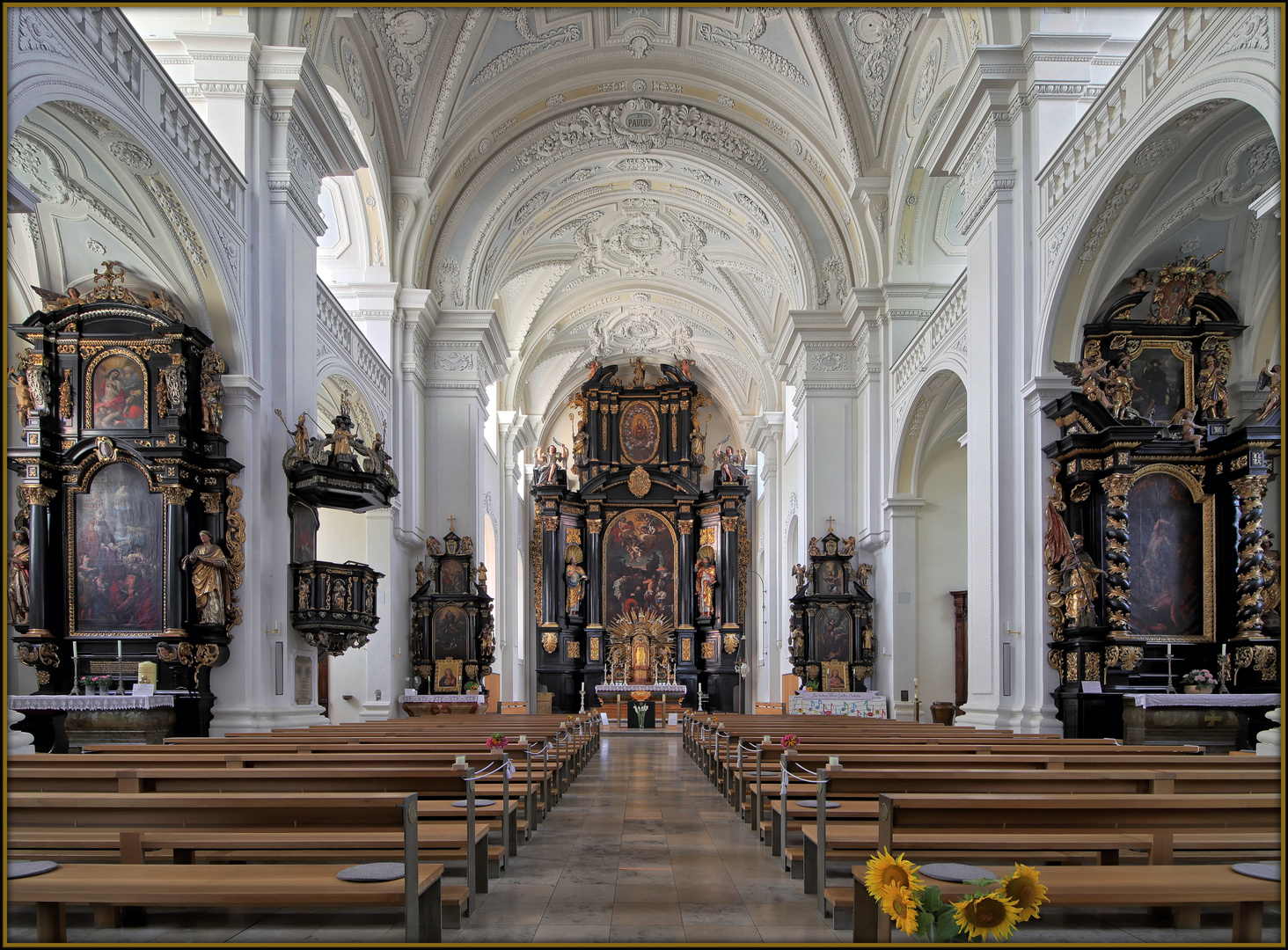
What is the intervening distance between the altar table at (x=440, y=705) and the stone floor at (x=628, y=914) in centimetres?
1080

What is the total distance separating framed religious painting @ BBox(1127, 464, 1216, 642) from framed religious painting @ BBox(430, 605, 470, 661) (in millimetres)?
11957

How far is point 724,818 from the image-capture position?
8180mm

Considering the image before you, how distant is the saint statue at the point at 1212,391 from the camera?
35.1ft

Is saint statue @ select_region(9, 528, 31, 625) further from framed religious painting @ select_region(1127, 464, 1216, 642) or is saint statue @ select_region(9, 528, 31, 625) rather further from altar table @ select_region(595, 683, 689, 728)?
altar table @ select_region(595, 683, 689, 728)

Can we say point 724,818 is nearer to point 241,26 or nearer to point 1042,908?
point 1042,908

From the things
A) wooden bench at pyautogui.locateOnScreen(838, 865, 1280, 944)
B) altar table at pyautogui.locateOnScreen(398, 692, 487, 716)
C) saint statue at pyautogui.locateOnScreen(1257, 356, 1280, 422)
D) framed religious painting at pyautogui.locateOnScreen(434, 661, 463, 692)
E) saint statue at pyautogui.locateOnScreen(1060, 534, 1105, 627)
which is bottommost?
altar table at pyautogui.locateOnScreen(398, 692, 487, 716)

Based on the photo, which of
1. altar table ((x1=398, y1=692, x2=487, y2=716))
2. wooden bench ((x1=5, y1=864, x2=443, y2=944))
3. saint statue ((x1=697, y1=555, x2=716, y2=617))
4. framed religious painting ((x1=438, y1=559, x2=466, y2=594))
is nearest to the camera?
wooden bench ((x1=5, y1=864, x2=443, y2=944))

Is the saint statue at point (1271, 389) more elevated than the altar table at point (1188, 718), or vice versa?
the saint statue at point (1271, 389)

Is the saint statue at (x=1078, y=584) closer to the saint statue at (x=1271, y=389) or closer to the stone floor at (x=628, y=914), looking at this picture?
the saint statue at (x=1271, y=389)

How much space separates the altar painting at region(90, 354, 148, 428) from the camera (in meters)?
10.1

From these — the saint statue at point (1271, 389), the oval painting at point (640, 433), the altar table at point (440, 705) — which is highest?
the oval painting at point (640, 433)

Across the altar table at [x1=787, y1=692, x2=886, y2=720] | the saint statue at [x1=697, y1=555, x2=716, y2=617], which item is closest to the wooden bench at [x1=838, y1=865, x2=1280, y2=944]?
the altar table at [x1=787, y1=692, x2=886, y2=720]

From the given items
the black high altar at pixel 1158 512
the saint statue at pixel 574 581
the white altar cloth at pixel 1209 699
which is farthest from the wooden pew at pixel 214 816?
the saint statue at pixel 574 581

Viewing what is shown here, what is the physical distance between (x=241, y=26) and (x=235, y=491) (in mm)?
4769
